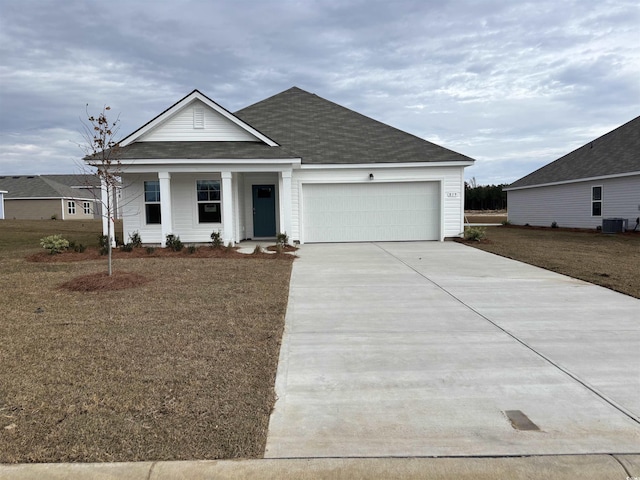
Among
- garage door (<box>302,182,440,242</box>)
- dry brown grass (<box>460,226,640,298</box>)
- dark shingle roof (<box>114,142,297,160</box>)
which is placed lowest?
dry brown grass (<box>460,226,640,298</box>)

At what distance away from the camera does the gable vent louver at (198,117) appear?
16.2m

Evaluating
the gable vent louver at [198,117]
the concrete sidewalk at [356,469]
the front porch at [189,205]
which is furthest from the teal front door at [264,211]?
the concrete sidewalk at [356,469]

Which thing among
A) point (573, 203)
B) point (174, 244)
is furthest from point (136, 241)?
point (573, 203)

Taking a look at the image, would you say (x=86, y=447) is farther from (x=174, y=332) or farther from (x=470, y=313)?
(x=470, y=313)

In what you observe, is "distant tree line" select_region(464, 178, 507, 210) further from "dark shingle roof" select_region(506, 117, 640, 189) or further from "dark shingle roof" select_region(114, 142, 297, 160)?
"dark shingle roof" select_region(114, 142, 297, 160)

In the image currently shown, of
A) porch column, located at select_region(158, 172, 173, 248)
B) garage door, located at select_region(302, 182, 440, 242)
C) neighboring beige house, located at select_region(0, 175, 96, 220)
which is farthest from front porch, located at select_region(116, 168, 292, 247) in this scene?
neighboring beige house, located at select_region(0, 175, 96, 220)

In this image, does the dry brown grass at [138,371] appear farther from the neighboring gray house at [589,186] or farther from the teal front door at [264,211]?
the neighboring gray house at [589,186]

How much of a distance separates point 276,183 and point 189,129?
3819mm

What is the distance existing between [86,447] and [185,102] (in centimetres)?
1435

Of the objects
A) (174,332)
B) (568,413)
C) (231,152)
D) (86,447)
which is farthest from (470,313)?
(231,152)

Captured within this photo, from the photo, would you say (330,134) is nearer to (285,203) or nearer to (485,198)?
(285,203)

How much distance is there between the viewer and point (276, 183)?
59.1 ft

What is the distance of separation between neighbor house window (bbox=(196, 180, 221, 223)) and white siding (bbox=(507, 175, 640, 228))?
19.1m

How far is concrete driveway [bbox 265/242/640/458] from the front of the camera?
3.28 meters
